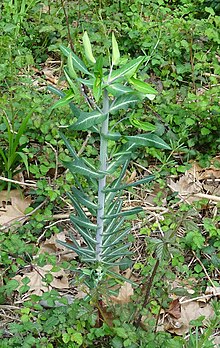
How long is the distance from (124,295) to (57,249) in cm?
42

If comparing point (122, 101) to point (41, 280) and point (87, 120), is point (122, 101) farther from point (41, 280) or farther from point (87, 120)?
point (41, 280)

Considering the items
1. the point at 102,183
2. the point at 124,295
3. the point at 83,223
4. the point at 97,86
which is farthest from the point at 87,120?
the point at 124,295

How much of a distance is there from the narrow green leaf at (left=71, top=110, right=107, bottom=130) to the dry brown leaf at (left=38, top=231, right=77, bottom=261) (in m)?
0.96

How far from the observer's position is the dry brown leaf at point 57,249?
2.56 m

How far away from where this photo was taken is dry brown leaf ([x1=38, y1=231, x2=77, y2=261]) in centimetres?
256

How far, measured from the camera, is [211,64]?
11.0ft

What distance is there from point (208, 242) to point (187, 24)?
148 centimetres

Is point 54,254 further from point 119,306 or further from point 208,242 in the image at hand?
point 208,242

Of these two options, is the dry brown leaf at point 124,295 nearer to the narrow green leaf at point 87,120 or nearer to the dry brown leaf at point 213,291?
the dry brown leaf at point 213,291

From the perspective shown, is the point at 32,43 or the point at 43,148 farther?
the point at 32,43

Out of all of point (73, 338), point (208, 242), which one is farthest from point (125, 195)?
point (73, 338)

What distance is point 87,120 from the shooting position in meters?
1.72

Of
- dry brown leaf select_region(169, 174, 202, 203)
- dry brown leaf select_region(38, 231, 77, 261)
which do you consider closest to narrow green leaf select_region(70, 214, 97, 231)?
dry brown leaf select_region(38, 231, 77, 261)

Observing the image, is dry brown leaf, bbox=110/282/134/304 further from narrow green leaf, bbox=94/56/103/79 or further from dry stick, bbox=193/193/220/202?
narrow green leaf, bbox=94/56/103/79
